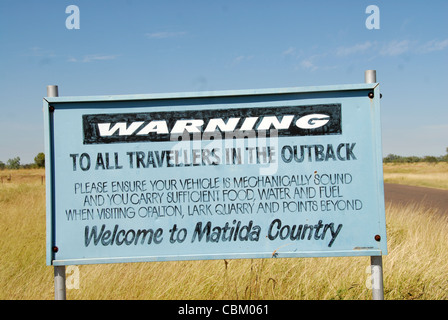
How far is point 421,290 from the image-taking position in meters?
3.99

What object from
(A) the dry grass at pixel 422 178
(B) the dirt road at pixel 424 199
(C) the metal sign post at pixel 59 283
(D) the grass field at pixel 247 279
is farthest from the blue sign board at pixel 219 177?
(A) the dry grass at pixel 422 178

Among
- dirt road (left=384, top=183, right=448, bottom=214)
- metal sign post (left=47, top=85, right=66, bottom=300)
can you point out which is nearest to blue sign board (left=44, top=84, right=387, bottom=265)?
metal sign post (left=47, top=85, right=66, bottom=300)

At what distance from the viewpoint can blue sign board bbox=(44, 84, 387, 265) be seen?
131 inches

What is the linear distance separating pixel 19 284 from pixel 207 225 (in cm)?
319

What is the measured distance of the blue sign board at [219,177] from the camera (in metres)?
3.34

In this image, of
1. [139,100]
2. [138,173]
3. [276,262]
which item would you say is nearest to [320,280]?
[276,262]

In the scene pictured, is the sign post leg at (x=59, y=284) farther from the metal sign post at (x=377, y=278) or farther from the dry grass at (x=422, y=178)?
the dry grass at (x=422, y=178)

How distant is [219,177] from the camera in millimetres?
3363

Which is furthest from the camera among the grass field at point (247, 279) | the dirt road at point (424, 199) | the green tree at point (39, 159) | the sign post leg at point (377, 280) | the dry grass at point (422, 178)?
the green tree at point (39, 159)

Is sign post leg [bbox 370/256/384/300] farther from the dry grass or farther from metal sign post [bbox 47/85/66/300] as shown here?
the dry grass

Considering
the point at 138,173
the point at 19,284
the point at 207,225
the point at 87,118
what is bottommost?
the point at 19,284

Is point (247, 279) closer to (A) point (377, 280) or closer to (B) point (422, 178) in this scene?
(A) point (377, 280)

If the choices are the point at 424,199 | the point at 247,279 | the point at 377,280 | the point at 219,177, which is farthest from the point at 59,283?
the point at 424,199
